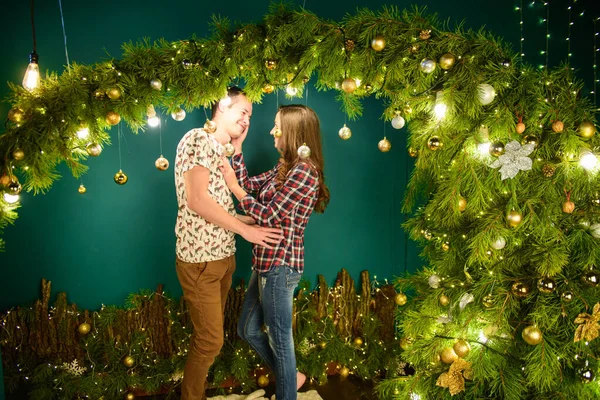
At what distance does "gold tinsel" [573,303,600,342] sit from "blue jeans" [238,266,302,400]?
46.7 inches

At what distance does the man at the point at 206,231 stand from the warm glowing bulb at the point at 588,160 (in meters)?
1.30

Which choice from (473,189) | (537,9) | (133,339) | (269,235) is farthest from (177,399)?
(537,9)

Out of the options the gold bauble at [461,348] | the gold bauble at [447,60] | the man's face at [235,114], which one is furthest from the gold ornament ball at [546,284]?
the man's face at [235,114]

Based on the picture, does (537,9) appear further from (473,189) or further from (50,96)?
(50,96)

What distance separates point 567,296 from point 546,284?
0.12 m

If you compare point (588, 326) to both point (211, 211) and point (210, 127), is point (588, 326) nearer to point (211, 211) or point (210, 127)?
point (211, 211)

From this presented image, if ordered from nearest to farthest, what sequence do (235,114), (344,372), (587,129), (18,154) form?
1. (18,154)
2. (587,129)
3. (235,114)
4. (344,372)

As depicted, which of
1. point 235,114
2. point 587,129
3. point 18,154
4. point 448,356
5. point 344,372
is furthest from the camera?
point 344,372

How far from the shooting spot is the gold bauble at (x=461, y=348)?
6.61 feet

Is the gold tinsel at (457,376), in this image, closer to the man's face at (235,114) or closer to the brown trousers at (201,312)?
the brown trousers at (201,312)

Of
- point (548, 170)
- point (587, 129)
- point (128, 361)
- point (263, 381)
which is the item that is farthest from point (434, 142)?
point (128, 361)

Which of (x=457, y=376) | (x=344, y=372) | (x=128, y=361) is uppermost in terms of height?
(x=128, y=361)

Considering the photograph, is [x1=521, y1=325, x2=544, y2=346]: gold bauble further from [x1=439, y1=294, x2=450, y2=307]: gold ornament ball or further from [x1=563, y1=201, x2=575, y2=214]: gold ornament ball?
[x1=563, y1=201, x2=575, y2=214]: gold ornament ball

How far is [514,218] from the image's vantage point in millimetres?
1890
